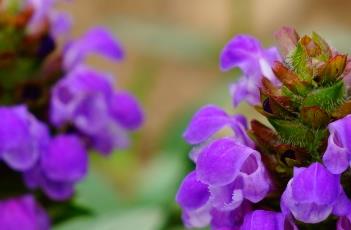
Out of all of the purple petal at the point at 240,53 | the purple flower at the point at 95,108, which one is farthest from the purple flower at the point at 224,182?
the purple flower at the point at 95,108

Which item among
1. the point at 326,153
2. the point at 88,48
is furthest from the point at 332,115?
the point at 88,48

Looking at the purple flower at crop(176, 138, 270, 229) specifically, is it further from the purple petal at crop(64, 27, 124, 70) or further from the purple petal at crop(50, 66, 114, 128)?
the purple petal at crop(64, 27, 124, 70)

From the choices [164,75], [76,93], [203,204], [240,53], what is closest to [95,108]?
[76,93]

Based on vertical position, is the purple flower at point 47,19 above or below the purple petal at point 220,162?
below

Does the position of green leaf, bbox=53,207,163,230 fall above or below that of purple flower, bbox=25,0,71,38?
below

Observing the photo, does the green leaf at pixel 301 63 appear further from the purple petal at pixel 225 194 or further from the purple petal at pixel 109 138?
the purple petal at pixel 109 138

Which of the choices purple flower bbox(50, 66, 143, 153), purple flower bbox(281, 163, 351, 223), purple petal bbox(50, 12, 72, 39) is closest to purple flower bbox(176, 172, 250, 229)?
purple flower bbox(281, 163, 351, 223)

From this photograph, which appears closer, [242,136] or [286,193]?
[286,193]

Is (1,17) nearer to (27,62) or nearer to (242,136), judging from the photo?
(27,62)
